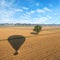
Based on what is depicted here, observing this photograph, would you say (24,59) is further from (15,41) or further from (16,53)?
(15,41)

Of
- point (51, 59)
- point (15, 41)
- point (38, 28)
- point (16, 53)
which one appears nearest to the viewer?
point (51, 59)

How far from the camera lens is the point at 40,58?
956 cm

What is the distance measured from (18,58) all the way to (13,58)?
36 centimetres

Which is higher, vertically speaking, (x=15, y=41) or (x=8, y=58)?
(x=15, y=41)

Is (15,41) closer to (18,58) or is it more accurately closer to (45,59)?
(18,58)

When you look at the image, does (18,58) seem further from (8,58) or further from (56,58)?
(56,58)

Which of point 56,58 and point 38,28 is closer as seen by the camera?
point 56,58

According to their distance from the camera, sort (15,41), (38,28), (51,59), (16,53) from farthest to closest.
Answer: (38,28) → (15,41) → (16,53) → (51,59)

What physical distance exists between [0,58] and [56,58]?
3.89m

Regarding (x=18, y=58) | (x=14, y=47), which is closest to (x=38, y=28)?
(x=14, y=47)

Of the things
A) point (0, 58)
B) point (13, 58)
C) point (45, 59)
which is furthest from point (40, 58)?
point (0, 58)

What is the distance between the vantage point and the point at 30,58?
958cm

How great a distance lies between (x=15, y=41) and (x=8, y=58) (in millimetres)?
2464

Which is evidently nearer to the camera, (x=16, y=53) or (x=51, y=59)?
(x=51, y=59)
